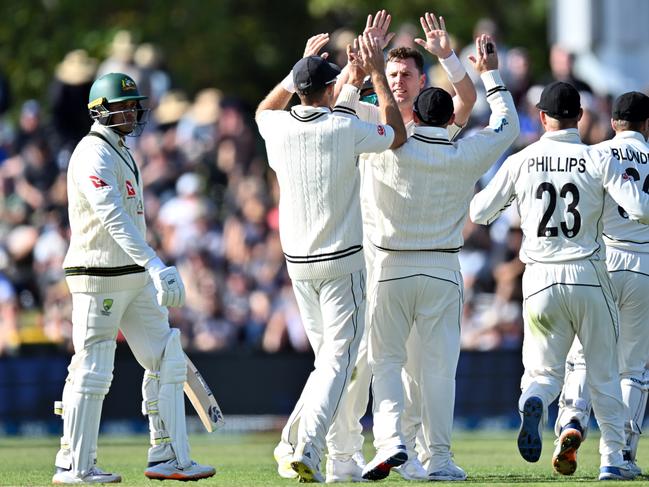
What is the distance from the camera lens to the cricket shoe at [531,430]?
10.2 m

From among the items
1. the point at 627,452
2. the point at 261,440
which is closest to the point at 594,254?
the point at 627,452

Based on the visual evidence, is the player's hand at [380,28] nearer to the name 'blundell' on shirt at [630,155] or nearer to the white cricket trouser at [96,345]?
the name 'blundell' on shirt at [630,155]

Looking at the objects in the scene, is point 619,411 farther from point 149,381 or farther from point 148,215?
point 148,215

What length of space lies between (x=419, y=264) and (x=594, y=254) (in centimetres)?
116

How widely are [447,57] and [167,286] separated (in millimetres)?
2571

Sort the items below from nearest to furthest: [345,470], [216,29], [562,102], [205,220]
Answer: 1. [562,102]
2. [345,470]
3. [205,220]
4. [216,29]

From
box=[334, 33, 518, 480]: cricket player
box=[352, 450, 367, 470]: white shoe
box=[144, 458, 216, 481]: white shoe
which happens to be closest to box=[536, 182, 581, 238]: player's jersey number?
box=[334, 33, 518, 480]: cricket player

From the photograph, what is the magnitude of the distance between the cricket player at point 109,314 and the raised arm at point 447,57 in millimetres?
2047

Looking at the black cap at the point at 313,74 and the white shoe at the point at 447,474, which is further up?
the black cap at the point at 313,74

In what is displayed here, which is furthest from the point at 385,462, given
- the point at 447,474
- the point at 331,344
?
the point at 331,344

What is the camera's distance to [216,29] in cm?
3138

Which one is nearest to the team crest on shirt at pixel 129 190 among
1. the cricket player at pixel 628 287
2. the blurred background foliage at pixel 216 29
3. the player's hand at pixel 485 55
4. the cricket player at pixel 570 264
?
the player's hand at pixel 485 55

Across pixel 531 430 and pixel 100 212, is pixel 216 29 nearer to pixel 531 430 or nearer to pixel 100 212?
pixel 100 212

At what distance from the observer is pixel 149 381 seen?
10.5 m
